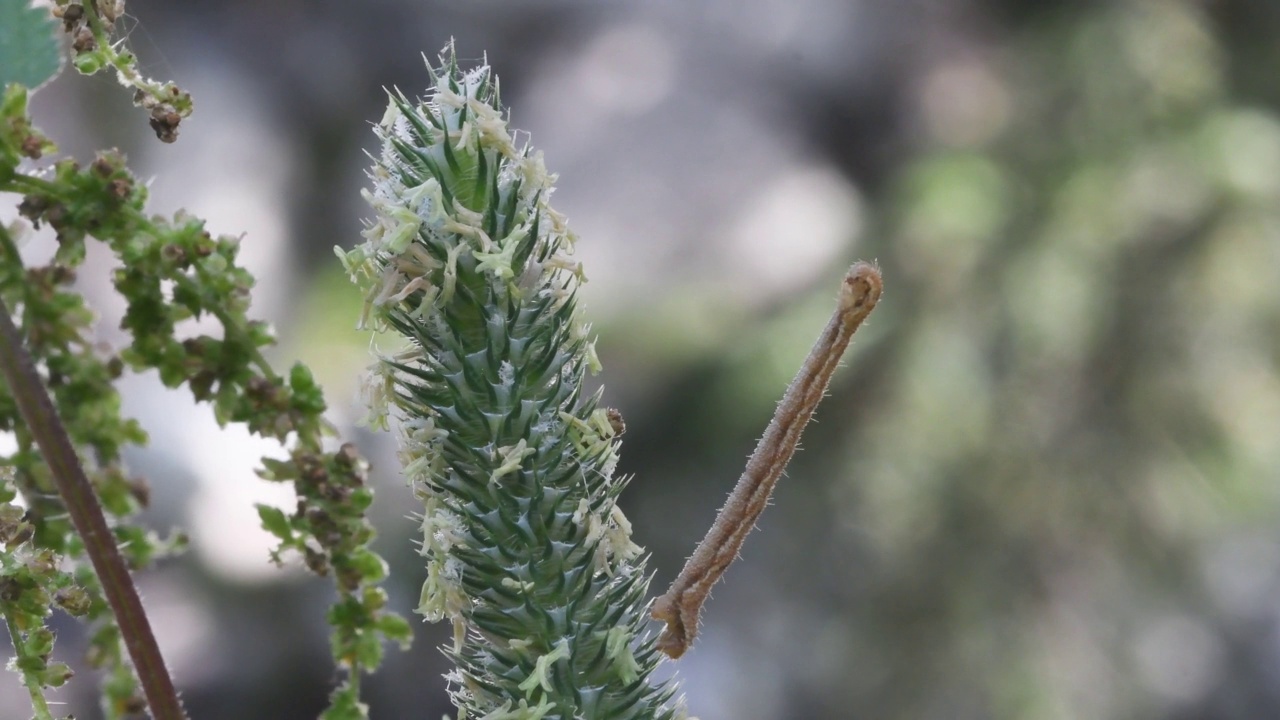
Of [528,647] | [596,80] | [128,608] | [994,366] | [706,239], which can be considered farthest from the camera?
A: [596,80]

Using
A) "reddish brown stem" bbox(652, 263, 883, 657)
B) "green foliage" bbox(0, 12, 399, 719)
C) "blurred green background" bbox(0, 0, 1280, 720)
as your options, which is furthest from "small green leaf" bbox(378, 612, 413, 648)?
"blurred green background" bbox(0, 0, 1280, 720)

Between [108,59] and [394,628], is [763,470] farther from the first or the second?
[108,59]

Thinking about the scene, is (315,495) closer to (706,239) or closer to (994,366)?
(994,366)

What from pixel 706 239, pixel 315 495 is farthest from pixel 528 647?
pixel 706 239

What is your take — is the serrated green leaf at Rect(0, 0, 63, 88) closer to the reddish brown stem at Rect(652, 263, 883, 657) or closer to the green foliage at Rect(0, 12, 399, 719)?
the green foliage at Rect(0, 12, 399, 719)

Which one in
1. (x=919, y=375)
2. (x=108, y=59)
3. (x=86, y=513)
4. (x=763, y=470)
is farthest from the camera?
(x=919, y=375)

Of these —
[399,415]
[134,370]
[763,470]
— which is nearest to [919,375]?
[763,470]
